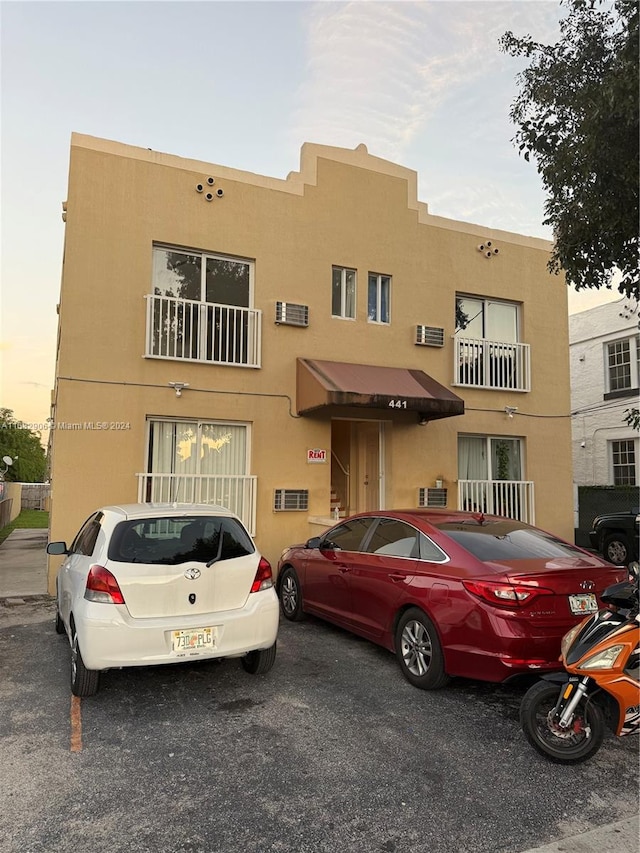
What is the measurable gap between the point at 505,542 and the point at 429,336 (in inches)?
258

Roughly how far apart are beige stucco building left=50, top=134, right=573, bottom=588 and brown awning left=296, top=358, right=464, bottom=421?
0.15ft

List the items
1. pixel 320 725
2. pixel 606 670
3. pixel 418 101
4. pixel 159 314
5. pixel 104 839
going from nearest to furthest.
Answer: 1. pixel 104 839
2. pixel 606 670
3. pixel 320 725
4. pixel 418 101
5. pixel 159 314

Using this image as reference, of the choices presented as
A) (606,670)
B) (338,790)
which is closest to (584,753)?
(606,670)

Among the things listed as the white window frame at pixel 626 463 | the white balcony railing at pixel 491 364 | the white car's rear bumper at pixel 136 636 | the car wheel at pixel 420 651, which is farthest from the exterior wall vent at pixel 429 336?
the white window frame at pixel 626 463

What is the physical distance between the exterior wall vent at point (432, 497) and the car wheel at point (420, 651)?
564 centimetres

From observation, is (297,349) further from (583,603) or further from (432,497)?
(583,603)

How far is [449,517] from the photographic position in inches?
241

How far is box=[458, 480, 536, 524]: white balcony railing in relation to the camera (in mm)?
11609

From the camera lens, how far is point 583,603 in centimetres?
478

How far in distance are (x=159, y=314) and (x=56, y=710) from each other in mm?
6351

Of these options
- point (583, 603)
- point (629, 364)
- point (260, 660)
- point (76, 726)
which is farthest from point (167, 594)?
point (629, 364)

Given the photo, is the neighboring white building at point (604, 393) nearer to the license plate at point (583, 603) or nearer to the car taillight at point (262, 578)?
the license plate at point (583, 603)

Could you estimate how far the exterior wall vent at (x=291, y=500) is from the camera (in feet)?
33.2

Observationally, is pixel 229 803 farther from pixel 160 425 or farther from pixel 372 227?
pixel 372 227
